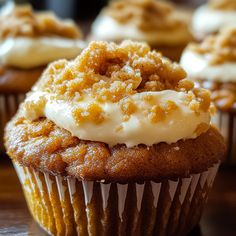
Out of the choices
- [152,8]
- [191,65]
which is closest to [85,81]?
[191,65]

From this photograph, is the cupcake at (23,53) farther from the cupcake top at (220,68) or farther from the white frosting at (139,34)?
the white frosting at (139,34)

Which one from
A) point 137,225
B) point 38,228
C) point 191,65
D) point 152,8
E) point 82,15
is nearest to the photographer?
point 137,225

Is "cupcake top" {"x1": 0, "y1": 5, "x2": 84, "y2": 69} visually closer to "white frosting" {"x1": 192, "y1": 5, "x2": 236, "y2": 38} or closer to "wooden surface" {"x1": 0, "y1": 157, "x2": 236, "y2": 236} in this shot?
"wooden surface" {"x1": 0, "y1": 157, "x2": 236, "y2": 236}

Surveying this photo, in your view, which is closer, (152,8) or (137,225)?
(137,225)

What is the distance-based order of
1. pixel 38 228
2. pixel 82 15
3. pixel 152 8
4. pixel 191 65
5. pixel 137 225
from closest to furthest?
pixel 137 225
pixel 38 228
pixel 191 65
pixel 152 8
pixel 82 15

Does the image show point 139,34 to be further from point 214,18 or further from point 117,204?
point 117,204

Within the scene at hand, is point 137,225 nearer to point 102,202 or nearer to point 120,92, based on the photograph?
point 102,202

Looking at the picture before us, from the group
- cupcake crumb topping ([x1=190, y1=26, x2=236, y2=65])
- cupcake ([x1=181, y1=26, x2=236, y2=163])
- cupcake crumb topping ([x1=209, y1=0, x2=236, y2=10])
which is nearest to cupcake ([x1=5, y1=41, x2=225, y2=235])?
cupcake ([x1=181, y1=26, x2=236, y2=163])
